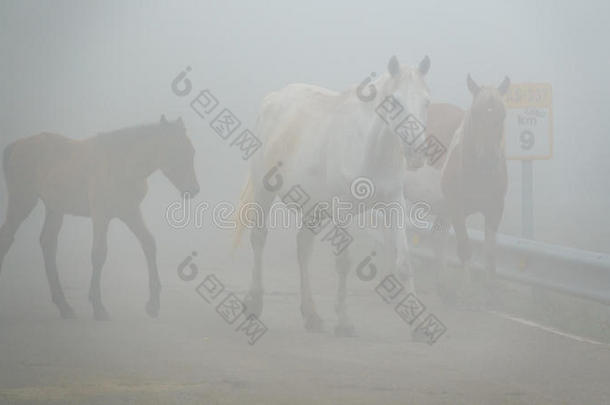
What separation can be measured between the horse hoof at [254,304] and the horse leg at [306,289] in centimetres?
43

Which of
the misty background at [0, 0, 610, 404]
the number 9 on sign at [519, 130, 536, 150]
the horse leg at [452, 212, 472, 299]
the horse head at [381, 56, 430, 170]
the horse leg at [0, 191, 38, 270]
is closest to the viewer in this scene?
the misty background at [0, 0, 610, 404]

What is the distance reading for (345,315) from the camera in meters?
7.64

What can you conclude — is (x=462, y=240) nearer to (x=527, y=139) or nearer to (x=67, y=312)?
(x=527, y=139)

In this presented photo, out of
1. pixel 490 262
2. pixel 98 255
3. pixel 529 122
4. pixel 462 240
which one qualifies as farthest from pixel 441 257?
pixel 98 255

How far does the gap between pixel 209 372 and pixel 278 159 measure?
3.08 meters

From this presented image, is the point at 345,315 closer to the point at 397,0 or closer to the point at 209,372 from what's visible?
the point at 209,372

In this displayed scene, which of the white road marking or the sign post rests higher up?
the sign post

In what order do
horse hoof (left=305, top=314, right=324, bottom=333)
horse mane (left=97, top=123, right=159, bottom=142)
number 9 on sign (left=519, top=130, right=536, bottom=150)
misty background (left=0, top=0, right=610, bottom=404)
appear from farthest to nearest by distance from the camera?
number 9 on sign (left=519, top=130, right=536, bottom=150) → horse hoof (left=305, top=314, right=324, bottom=333) → horse mane (left=97, top=123, right=159, bottom=142) → misty background (left=0, top=0, right=610, bottom=404)

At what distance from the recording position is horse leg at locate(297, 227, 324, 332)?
7789mm

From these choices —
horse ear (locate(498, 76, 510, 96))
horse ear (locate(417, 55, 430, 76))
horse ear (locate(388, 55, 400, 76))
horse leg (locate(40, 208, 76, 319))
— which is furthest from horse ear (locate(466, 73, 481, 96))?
horse leg (locate(40, 208, 76, 319))

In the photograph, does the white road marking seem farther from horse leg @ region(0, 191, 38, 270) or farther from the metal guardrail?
horse leg @ region(0, 191, 38, 270)

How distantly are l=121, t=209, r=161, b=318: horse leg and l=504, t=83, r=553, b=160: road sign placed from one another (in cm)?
377

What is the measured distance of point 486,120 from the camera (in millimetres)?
8828

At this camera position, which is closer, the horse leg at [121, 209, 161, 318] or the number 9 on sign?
the horse leg at [121, 209, 161, 318]
